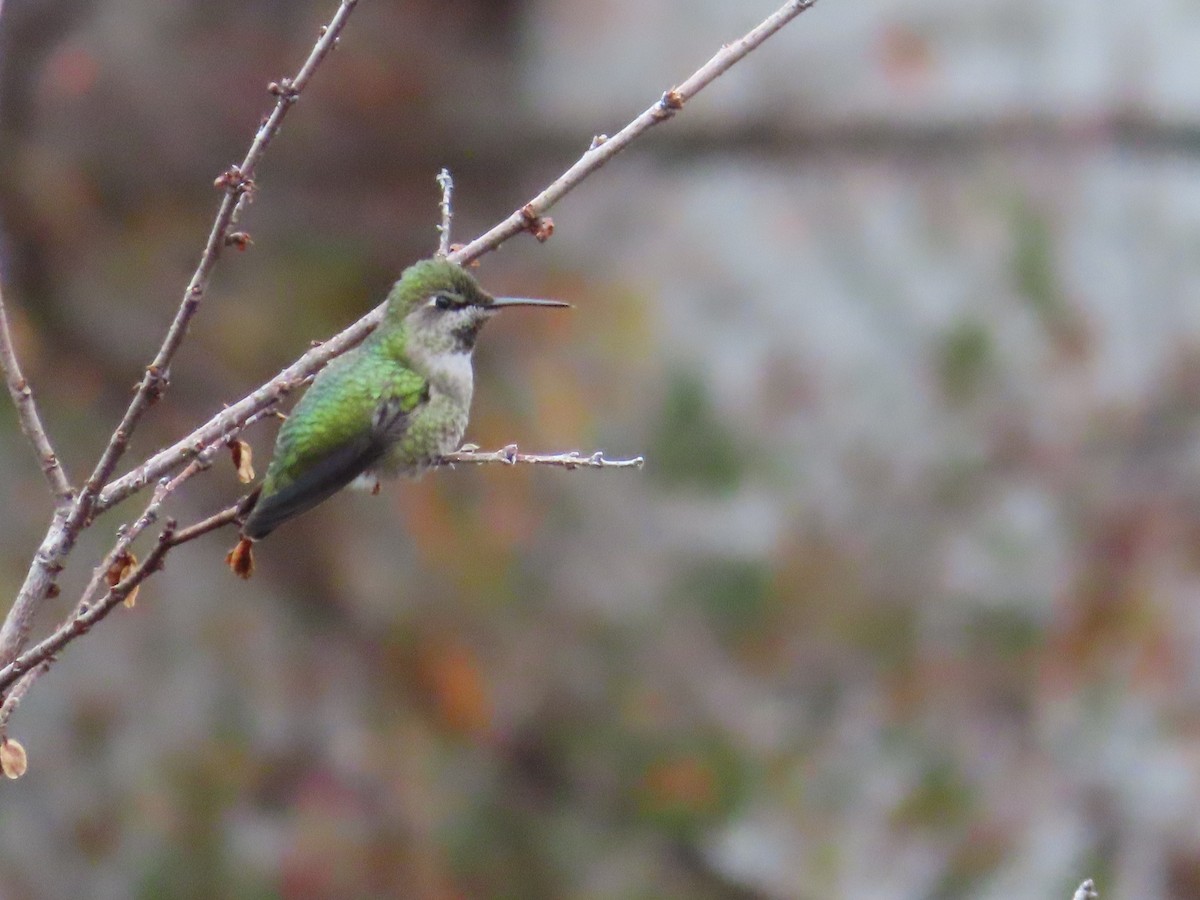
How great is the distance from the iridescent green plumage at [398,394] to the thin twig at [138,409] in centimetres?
83

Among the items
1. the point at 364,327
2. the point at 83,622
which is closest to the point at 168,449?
the point at 83,622

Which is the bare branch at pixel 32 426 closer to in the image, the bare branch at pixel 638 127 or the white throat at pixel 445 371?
the bare branch at pixel 638 127

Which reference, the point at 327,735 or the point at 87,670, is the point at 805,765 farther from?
the point at 87,670

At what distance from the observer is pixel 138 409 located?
251 centimetres

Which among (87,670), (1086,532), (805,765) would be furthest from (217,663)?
(1086,532)

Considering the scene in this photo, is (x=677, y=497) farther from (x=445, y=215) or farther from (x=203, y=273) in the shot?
(x=203, y=273)

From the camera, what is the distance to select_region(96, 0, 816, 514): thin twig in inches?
106

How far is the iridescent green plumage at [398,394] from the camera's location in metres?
3.54

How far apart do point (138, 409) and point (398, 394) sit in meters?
1.24

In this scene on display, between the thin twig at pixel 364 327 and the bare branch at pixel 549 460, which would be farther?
the bare branch at pixel 549 460

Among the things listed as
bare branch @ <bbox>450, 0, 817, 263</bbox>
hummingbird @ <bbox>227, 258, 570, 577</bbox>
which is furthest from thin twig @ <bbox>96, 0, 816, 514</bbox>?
hummingbird @ <bbox>227, 258, 570, 577</bbox>

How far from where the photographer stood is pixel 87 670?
23.1 feet

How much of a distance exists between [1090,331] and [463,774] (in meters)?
3.63

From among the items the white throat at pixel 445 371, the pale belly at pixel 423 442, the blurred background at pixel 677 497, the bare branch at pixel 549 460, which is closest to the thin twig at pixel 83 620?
the bare branch at pixel 549 460
